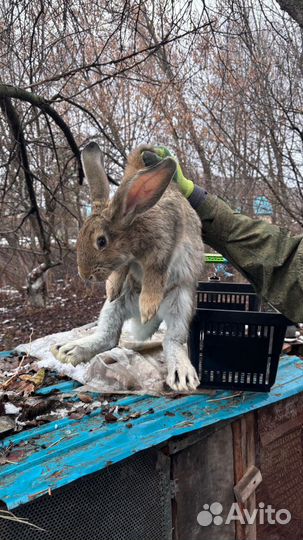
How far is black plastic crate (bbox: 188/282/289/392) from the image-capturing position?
2361 millimetres

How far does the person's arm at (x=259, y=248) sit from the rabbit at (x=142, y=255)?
8.1 inches

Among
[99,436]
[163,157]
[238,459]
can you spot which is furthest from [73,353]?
[238,459]

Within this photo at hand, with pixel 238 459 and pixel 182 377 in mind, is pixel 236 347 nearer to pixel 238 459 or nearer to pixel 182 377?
pixel 182 377

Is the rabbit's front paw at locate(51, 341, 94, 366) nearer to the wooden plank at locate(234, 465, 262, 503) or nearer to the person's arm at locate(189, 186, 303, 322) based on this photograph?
the person's arm at locate(189, 186, 303, 322)

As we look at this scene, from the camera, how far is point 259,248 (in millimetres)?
2316

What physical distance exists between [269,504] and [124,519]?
1116 mm

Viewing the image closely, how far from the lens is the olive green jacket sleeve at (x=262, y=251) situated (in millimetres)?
2230

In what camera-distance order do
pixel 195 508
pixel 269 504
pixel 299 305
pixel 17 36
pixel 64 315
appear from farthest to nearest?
pixel 64 315, pixel 17 36, pixel 269 504, pixel 195 508, pixel 299 305

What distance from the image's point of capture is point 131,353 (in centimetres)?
274

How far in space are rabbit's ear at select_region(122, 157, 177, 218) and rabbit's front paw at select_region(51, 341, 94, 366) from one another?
0.75m

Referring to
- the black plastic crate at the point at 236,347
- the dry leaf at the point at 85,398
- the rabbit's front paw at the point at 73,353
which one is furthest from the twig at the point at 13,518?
the black plastic crate at the point at 236,347

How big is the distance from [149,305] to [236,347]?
2.69ft

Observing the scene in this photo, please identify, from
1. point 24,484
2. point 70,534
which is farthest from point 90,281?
point 70,534

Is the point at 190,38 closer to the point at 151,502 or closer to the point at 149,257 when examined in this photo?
the point at 149,257
